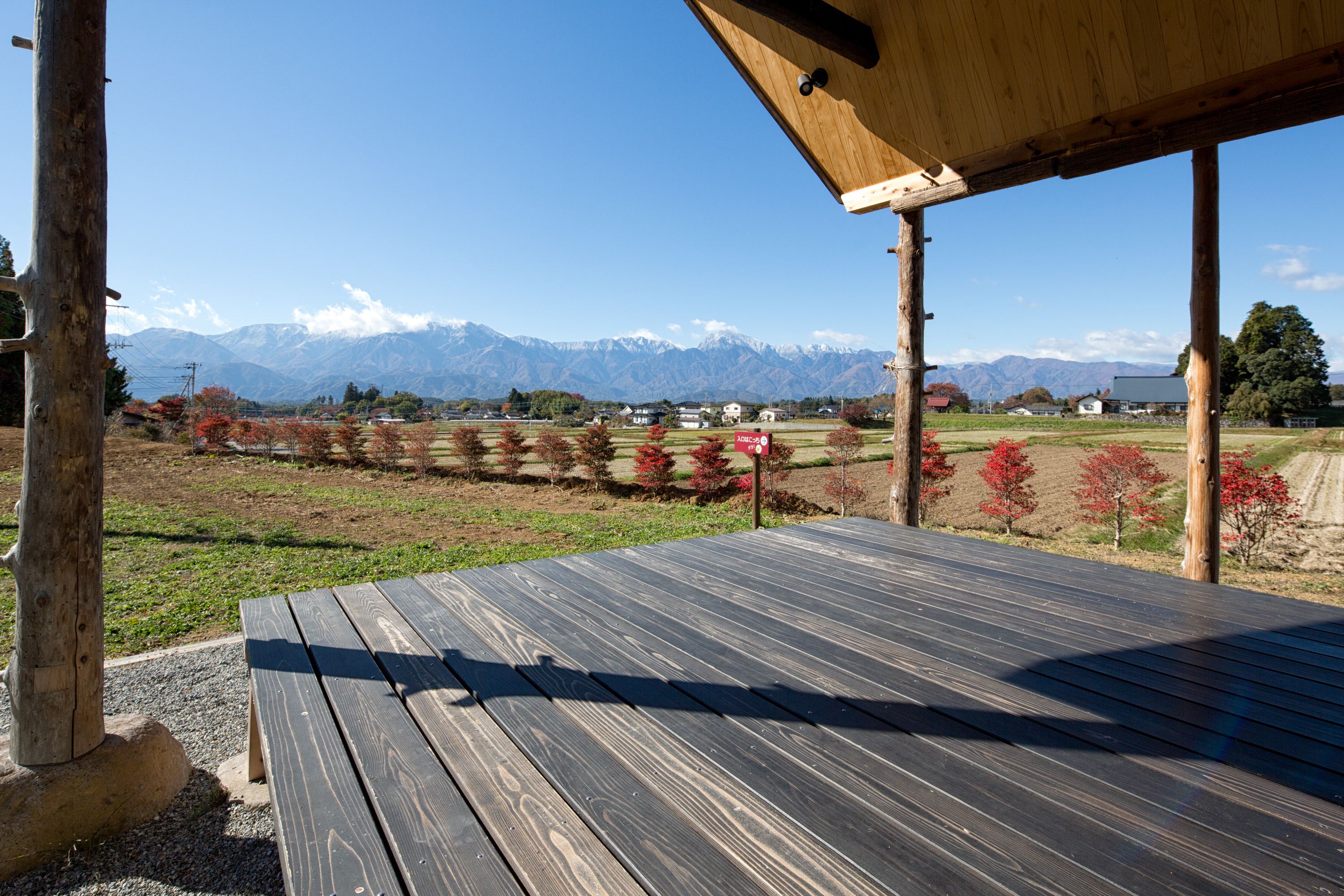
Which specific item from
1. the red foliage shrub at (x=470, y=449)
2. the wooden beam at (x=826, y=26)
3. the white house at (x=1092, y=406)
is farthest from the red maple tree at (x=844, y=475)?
the white house at (x=1092, y=406)

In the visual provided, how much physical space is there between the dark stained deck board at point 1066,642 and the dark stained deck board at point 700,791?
115 cm

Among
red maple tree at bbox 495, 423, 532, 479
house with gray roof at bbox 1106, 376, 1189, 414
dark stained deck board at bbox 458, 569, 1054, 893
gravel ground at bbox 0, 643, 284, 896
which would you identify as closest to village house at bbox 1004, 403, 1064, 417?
house with gray roof at bbox 1106, 376, 1189, 414

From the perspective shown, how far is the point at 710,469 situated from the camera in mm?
11852

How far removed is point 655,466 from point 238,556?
7.43 meters

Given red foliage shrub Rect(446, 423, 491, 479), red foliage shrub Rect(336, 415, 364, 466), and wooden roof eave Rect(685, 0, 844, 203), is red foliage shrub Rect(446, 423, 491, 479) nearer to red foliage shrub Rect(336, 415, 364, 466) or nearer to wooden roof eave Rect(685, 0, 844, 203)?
red foliage shrub Rect(336, 415, 364, 466)

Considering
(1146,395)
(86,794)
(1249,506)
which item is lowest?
(86,794)

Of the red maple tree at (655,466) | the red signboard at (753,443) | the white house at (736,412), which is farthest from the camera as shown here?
the white house at (736,412)

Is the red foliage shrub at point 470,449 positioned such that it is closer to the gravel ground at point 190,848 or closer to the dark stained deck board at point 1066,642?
the gravel ground at point 190,848

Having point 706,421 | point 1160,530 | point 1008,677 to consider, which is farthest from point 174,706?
point 706,421

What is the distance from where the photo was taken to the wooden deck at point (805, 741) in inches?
42.8

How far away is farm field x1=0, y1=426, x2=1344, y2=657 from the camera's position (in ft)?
16.4

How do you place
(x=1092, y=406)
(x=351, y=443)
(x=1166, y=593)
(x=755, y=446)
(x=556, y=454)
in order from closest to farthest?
1. (x=1166, y=593)
2. (x=755, y=446)
3. (x=556, y=454)
4. (x=351, y=443)
5. (x=1092, y=406)

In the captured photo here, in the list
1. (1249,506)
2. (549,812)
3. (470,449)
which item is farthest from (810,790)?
(470,449)

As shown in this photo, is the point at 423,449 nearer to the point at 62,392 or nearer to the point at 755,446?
the point at 755,446
